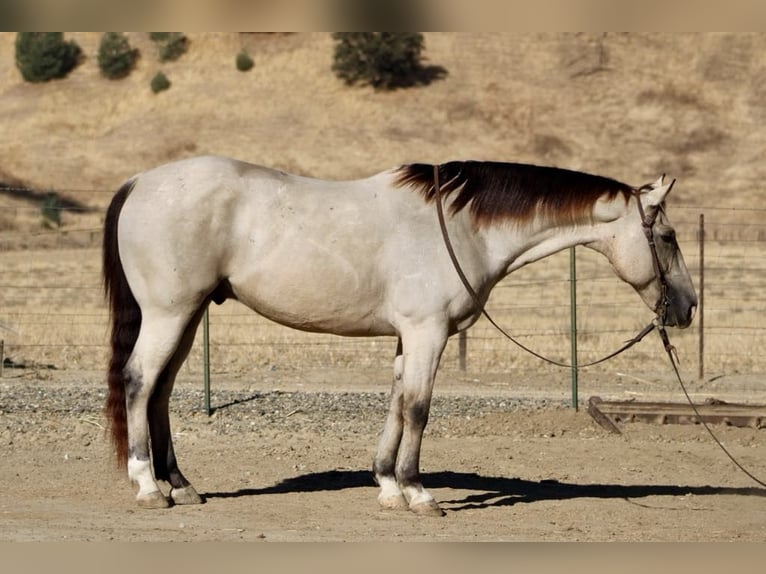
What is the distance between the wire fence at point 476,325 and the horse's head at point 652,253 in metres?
5.01

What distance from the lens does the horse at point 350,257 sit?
23.3 ft

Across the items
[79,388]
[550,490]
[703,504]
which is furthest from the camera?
[79,388]

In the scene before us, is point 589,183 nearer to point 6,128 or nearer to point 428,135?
point 428,135

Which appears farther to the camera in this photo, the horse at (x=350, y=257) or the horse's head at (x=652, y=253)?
the horse's head at (x=652, y=253)

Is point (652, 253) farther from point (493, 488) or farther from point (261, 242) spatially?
point (261, 242)

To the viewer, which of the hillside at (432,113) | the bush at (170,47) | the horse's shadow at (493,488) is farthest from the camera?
the bush at (170,47)

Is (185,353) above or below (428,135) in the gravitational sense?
below

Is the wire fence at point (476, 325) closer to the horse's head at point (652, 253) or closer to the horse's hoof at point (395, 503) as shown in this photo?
the horse's hoof at point (395, 503)

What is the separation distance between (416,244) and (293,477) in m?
2.30

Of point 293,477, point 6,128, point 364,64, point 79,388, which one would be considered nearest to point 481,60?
point 364,64

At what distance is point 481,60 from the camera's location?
5050cm

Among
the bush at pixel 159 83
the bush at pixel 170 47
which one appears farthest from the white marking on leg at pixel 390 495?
the bush at pixel 170 47

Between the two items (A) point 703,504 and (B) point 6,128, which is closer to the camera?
(A) point 703,504

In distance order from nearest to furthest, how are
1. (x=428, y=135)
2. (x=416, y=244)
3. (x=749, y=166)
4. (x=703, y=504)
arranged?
(x=416, y=244) < (x=703, y=504) < (x=749, y=166) < (x=428, y=135)
